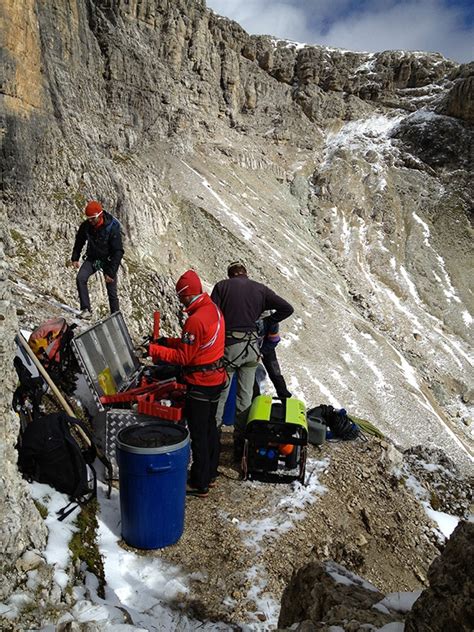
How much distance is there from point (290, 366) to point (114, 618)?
61.2 feet

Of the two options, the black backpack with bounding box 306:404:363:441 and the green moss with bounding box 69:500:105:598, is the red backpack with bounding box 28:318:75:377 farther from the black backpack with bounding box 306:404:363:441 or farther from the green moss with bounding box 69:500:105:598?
the black backpack with bounding box 306:404:363:441

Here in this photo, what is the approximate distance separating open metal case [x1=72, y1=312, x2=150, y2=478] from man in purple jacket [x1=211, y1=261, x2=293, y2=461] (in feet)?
4.27

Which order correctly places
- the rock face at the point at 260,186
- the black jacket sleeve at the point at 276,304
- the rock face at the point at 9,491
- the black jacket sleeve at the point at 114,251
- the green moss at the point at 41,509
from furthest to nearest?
the rock face at the point at 260,186, the black jacket sleeve at the point at 114,251, the black jacket sleeve at the point at 276,304, the green moss at the point at 41,509, the rock face at the point at 9,491

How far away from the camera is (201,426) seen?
5023 mm

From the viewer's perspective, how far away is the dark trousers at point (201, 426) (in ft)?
16.3

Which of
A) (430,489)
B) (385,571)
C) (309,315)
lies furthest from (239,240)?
(385,571)

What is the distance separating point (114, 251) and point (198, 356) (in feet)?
15.5

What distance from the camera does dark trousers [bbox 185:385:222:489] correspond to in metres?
4.98

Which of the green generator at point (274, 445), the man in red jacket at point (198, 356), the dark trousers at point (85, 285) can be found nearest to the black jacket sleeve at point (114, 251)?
the dark trousers at point (85, 285)

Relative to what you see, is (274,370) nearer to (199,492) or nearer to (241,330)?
(241,330)

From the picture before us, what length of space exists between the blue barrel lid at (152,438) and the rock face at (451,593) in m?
2.41

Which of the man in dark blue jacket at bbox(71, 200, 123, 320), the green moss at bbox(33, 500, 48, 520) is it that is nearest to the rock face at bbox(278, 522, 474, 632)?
the green moss at bbox(33, 500, 48, 520)

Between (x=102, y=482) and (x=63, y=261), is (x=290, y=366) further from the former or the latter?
(x=102, y=482)

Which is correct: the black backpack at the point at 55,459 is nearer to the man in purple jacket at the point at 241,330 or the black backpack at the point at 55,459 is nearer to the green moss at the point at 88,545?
the green moss at the point at 88,545
